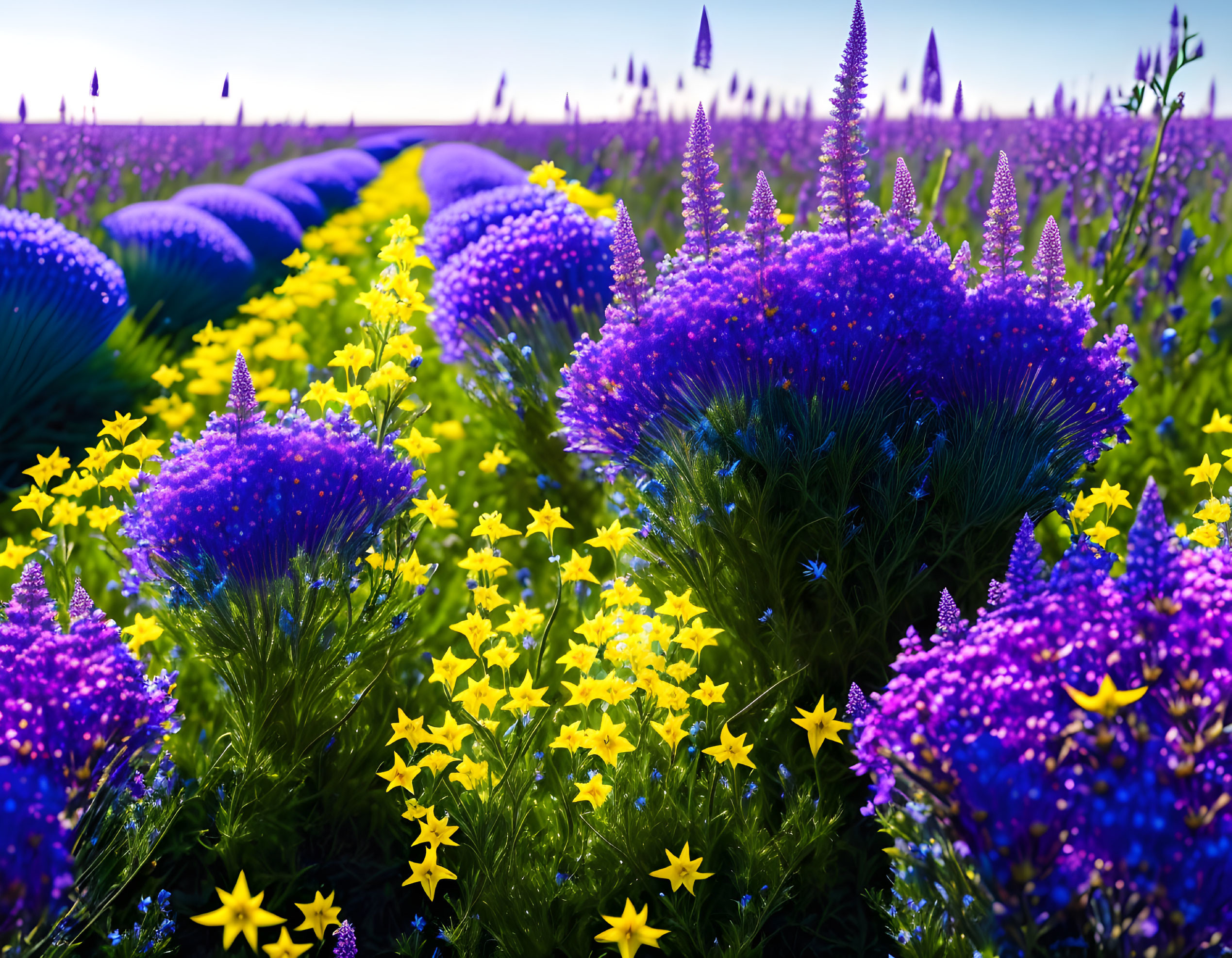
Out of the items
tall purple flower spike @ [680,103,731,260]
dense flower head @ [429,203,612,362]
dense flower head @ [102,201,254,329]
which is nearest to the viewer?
tall purple flower spike @ [680,103,731,260]

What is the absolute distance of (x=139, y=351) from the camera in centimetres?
461

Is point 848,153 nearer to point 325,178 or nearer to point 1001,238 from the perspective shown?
point 1001,238

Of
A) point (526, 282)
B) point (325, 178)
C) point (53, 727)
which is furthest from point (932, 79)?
point (325, 178)

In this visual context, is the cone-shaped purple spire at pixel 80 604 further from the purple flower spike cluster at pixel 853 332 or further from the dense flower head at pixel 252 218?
the dense flower head at pixel 252 218

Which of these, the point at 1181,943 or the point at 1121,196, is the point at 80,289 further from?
the point at 1121,196

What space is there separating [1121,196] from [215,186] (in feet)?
23.7

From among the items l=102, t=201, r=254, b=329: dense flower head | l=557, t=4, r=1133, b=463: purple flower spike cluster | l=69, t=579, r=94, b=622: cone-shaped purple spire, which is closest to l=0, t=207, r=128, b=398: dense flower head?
l=102, t=201, r=254, b=329: dense flower head

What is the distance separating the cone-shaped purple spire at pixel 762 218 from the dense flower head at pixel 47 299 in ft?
10.4

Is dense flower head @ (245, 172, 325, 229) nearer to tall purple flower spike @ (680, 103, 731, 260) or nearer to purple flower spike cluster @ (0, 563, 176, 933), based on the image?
tall purple flower spike @ (680, 103, 731, 260)

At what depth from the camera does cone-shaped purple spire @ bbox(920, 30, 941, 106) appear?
321cm

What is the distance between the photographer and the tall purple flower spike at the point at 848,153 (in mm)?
2314

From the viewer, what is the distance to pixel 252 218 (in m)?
7.09

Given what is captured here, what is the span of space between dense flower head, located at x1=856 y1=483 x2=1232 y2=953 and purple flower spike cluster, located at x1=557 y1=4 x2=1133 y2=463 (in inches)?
34.4

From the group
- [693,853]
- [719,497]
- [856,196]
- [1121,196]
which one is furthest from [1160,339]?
[693,853]
